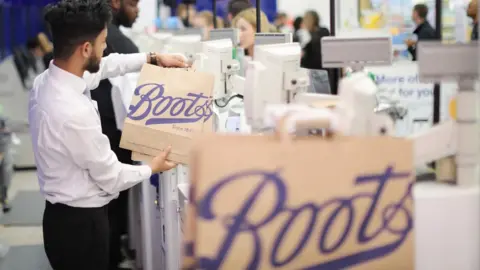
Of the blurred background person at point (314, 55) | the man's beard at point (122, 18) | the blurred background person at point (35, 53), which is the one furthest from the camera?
the blurred background person at point (35, 53)

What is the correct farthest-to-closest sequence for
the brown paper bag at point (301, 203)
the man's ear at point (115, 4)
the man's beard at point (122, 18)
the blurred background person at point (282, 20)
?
the blurred background person at point (282, 20), the man's beard at point (122, 18), the man's ear at point (115, 4), the brown paper bag at point (301, 203)

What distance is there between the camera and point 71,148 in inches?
109

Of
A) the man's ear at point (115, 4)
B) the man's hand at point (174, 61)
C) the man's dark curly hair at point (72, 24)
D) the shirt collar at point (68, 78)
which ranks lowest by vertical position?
the shirt collar at point (68, 78)

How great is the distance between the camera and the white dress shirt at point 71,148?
2.75 meters

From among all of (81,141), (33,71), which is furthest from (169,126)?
(33,71)

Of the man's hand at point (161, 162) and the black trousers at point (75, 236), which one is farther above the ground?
the man's hand at point (161, 162)

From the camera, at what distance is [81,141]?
2.74 m

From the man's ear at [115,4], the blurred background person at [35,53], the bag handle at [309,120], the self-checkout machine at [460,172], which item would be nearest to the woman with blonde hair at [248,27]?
the man's ear at [115,4]

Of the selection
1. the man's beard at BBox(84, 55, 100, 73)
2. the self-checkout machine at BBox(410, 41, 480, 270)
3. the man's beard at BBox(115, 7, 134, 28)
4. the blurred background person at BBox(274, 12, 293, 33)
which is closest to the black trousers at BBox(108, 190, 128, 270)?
the man's beard at BBox(115, 7, 134, 28)

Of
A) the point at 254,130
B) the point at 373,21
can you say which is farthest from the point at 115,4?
the point at 373,21

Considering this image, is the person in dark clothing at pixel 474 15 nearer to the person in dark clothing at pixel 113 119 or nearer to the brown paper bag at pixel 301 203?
the brown paper bag at pixel 301 203

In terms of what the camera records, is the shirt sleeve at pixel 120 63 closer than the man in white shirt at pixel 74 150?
No

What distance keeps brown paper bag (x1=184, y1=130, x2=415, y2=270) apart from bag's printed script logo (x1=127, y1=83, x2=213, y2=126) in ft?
4.52

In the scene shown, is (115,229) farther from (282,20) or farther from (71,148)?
(282,20)
